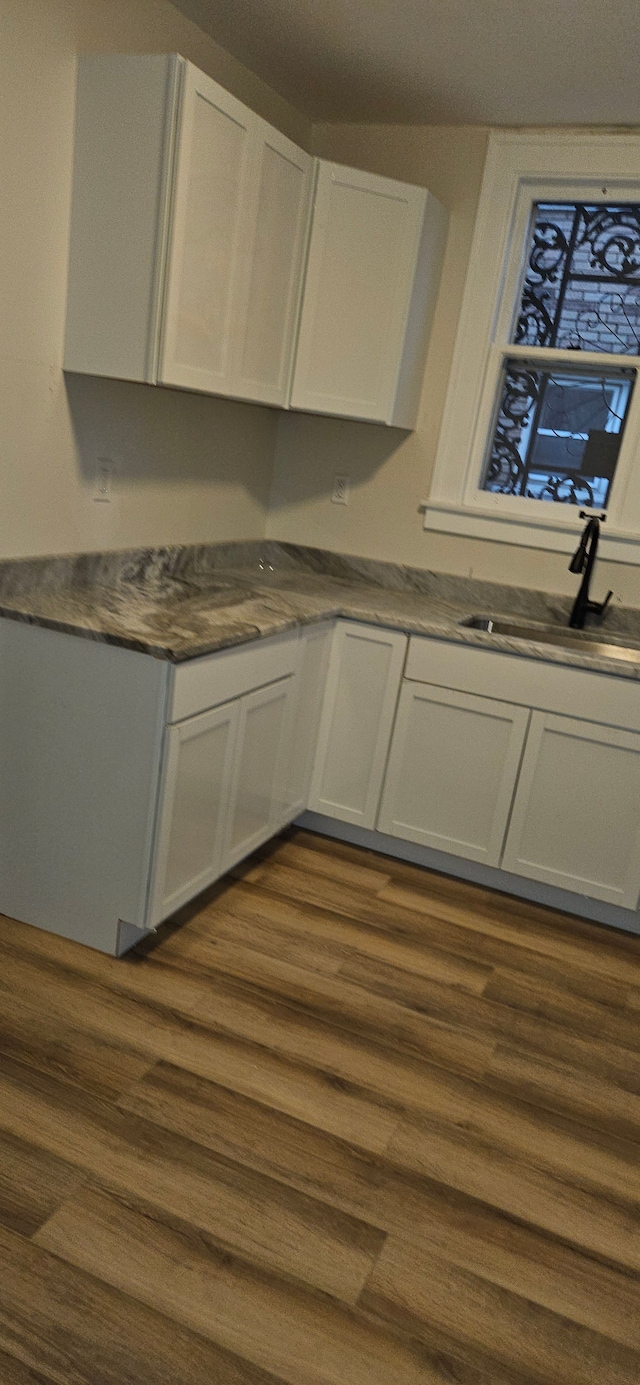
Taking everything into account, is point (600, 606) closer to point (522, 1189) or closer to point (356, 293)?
point (356, 293)

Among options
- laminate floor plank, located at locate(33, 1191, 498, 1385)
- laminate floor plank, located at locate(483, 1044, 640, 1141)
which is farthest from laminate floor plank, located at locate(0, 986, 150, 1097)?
laminate floor plank, located at locate(483, 1044, 640, 1141)

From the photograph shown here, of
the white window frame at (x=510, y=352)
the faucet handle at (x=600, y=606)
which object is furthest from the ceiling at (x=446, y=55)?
the faucet handle at (x=600, y=606)

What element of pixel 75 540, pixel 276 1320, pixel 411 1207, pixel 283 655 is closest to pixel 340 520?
pixel 283 655

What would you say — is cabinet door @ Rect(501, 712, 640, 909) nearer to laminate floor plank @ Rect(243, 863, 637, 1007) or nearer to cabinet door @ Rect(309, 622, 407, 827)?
laminate floor plank @ Rect(243, 863, 637, 1007)

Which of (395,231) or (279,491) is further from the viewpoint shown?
(279,491)

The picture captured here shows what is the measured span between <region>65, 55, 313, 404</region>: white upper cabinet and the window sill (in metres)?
1.10

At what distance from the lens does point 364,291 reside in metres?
3.02

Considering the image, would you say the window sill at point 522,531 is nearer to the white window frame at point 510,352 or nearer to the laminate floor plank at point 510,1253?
the white window frame at point 510,352

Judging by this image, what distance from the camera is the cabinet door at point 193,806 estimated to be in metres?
2.24

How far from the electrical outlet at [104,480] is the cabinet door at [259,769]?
703 millimetres

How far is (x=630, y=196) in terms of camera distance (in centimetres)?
300

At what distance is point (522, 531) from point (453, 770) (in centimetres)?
91

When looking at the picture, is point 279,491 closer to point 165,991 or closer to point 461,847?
point 461,847

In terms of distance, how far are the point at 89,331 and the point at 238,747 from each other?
112cm
